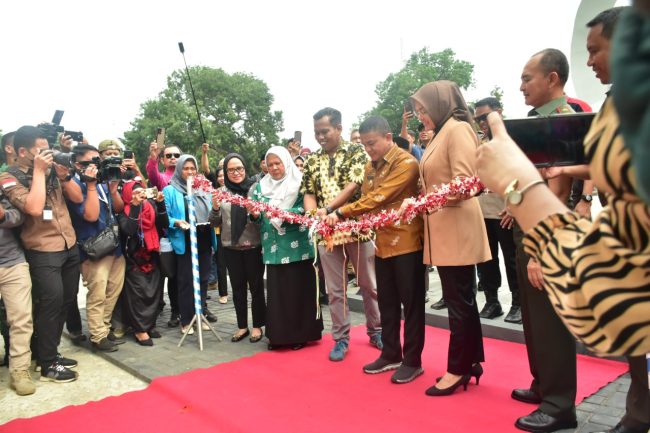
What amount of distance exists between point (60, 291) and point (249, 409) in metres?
2.16

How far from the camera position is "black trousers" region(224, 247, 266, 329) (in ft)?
17.1

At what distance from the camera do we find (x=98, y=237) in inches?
190

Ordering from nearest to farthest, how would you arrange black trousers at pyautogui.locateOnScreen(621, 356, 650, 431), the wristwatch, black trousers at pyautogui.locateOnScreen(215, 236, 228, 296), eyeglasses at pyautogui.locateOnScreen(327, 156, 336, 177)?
the wristwatch → black trousers at pyautogui.locateOnScreen(621, 356, 650, 431) → eyeglasses at pyautogui.locateOnScreen(327, 156, 336, 177) → black trousers at pyautogui.locateOnScreen(215, 236, 228, 296)

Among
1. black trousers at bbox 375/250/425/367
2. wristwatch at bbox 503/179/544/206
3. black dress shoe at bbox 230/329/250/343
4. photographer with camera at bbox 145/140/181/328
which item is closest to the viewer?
wristwatch at bbox 503/179/544/206

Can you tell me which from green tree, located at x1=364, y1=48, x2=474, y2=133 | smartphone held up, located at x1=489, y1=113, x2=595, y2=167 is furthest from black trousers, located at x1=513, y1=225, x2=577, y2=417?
green tree, located at x1=364, y1=48, x2=474, y2=133

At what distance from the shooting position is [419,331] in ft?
12.4

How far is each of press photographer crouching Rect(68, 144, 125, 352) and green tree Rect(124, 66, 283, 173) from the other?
3175 centimetres

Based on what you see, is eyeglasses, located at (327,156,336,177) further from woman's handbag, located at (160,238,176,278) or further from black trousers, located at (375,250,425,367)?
woman's handbag, located at (160,238,176,278)

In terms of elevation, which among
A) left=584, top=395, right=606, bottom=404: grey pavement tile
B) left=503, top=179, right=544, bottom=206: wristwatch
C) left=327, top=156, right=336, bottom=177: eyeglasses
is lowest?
left=584, top=395, right=606, bottom=404: grey pavement tile

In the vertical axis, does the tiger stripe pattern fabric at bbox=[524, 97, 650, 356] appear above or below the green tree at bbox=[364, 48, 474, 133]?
→ below

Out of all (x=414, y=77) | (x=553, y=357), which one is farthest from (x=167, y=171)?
(x=414, y=77)

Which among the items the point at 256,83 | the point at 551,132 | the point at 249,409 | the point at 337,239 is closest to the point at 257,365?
the point at 249,409

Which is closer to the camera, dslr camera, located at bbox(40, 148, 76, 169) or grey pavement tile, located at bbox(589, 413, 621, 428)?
grey pavement tile, located at bbox(589, 413, 621, 428)

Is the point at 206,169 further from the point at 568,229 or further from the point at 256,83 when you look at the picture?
the point at 256,83
